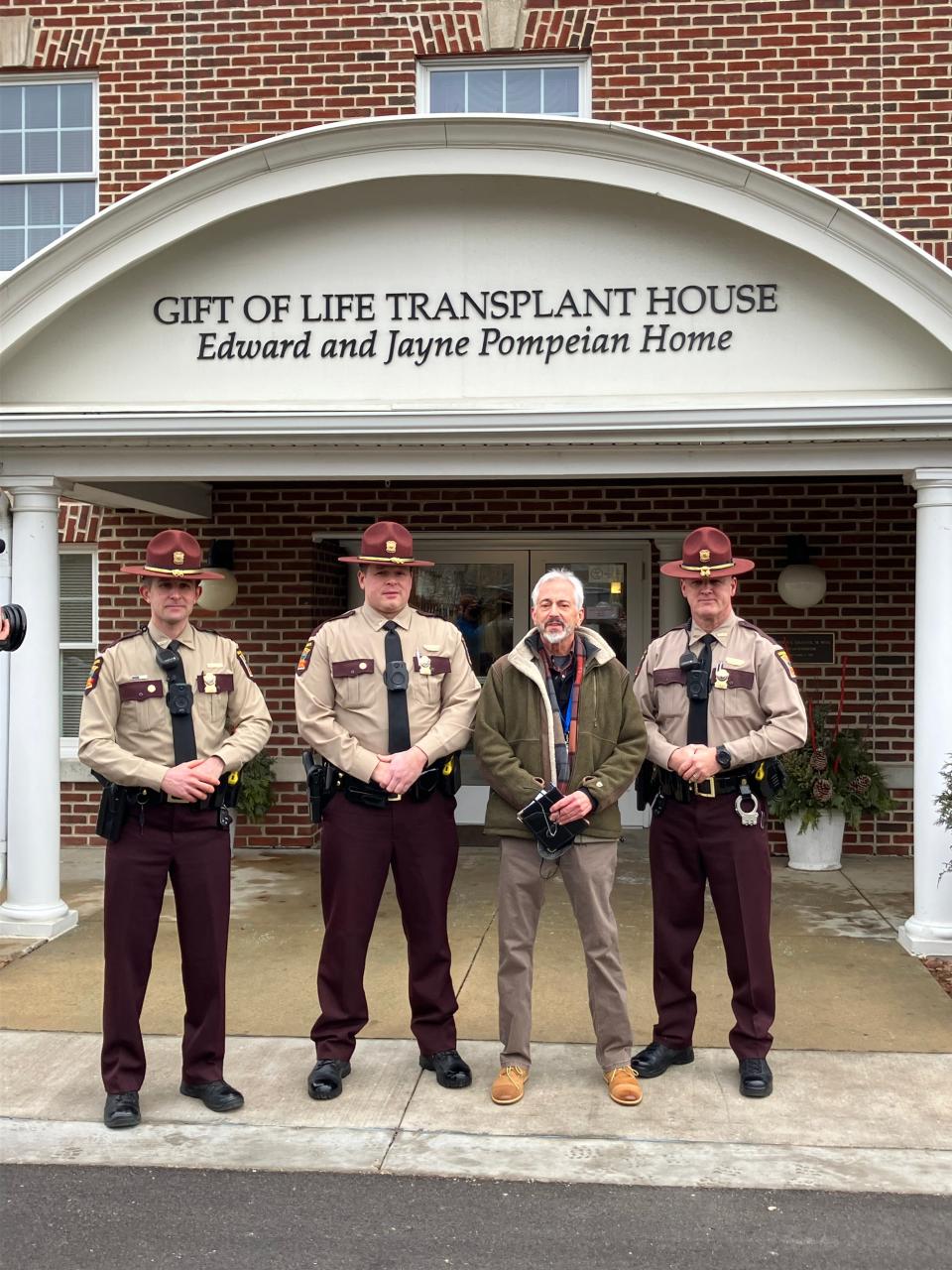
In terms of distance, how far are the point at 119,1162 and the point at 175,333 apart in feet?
14.2

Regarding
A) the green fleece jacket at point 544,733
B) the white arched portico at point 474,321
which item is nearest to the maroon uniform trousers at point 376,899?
the green fleece jacket at point 544,733

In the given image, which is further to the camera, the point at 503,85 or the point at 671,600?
the point at 671,600

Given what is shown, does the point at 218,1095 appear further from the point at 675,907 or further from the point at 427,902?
the point at 675,907

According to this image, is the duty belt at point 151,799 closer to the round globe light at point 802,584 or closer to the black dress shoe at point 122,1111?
the black dress shoe at point 122,1111

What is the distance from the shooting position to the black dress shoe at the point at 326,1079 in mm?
4578

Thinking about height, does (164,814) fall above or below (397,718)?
below

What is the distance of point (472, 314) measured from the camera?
21.7 feet

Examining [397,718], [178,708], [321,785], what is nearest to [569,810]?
[397,718]

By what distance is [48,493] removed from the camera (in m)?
6.88

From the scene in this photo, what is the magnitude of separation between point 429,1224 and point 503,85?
25.5ft

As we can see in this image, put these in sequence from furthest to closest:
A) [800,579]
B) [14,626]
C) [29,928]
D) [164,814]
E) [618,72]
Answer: [618,72] → [800,579] → [29,928] → [164,814] → [14,626]

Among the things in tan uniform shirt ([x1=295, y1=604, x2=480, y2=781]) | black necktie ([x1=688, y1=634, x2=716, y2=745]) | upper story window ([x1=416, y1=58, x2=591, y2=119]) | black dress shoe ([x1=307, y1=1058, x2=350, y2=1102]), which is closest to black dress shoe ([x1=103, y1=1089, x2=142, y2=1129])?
black dress shoe ([x1=307, y1=1058, x2=350, y2=1102])

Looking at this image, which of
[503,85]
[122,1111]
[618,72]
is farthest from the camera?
[503,85]

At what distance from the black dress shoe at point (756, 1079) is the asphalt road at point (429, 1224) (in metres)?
0.73
